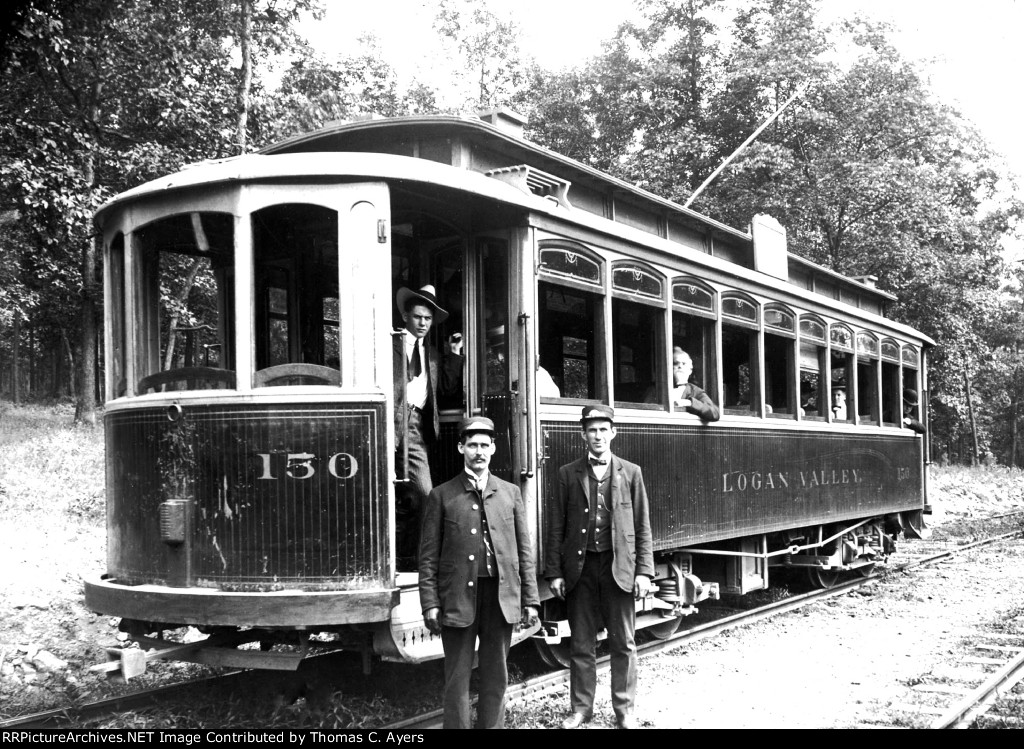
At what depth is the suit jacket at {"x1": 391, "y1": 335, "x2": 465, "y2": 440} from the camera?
5.30 meters

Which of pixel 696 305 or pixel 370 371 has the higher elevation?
pixel 696 305

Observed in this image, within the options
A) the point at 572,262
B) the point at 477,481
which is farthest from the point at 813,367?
the point at 477,481

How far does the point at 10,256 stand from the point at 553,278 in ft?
59.2

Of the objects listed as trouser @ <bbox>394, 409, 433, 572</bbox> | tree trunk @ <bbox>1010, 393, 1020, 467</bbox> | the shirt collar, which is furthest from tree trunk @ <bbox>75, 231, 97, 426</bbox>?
tree trunk @ <bbox>1010, 393, 1020, 467</bbox>

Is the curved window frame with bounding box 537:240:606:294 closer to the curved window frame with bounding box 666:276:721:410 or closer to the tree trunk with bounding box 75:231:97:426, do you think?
the curved window frame with bounding box 666:276:721:410

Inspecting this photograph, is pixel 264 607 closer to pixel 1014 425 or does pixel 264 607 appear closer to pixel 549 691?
pixel 549 691

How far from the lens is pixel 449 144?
6457 millimetres

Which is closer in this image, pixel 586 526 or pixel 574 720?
pixel 574 720

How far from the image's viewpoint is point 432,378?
6062 mm

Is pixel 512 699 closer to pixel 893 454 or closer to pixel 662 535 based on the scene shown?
pixel 662 535

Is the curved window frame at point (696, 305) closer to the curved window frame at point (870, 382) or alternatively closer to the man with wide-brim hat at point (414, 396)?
the man with wide-brim hat at point (414, 396)

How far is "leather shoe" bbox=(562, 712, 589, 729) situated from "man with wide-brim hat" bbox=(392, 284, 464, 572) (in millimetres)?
1275

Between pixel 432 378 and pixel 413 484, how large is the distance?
74 centimetres

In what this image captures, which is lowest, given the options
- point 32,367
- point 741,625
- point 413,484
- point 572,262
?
point 741,625
